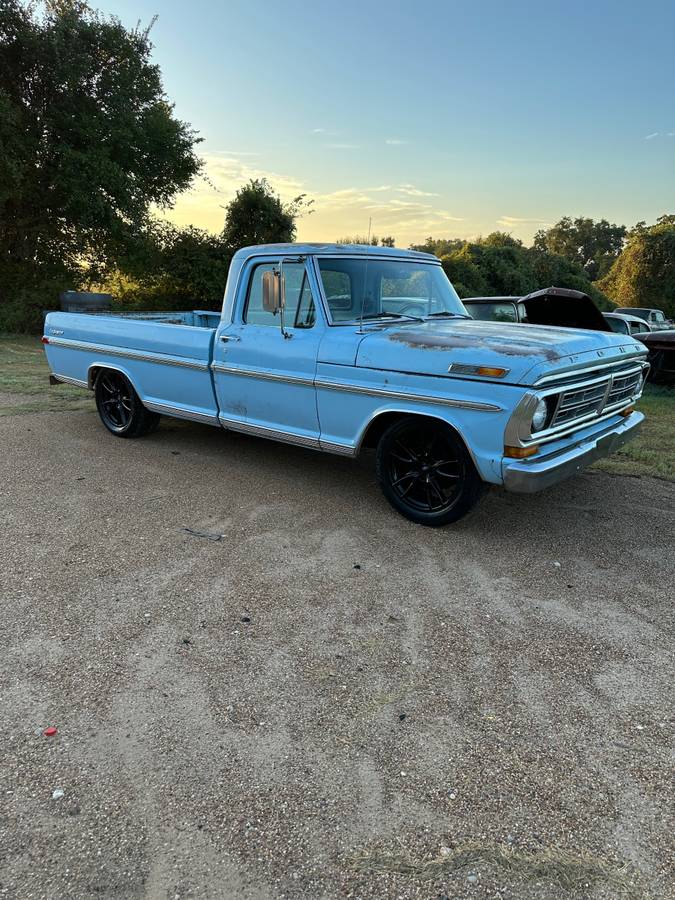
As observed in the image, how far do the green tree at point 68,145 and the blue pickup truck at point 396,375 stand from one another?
12.0m

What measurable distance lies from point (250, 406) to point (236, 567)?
1826mm

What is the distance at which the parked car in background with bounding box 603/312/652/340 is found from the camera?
10.6 meters

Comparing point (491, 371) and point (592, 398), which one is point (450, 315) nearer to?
point (592, 398)

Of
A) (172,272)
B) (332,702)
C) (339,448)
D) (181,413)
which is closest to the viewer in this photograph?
(332,702)

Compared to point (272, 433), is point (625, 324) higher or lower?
higher

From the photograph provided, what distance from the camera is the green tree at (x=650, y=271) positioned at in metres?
39.6

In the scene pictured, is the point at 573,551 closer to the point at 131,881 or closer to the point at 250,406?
Result: the point at 250,406

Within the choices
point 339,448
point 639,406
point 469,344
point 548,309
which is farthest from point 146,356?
point 639,406

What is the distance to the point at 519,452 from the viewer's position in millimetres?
3637

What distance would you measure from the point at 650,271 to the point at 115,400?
142 ft

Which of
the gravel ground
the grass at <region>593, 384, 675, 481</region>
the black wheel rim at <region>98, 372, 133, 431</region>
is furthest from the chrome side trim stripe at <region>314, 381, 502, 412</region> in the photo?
the black wheel rim at <region>98, 372, 133, 431</region>

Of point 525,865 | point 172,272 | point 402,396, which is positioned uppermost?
point 172,272

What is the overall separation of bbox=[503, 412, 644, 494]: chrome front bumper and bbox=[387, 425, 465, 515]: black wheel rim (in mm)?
451

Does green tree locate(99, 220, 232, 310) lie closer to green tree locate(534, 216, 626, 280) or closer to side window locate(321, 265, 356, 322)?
side window locate(321, 265, 356, 322)
